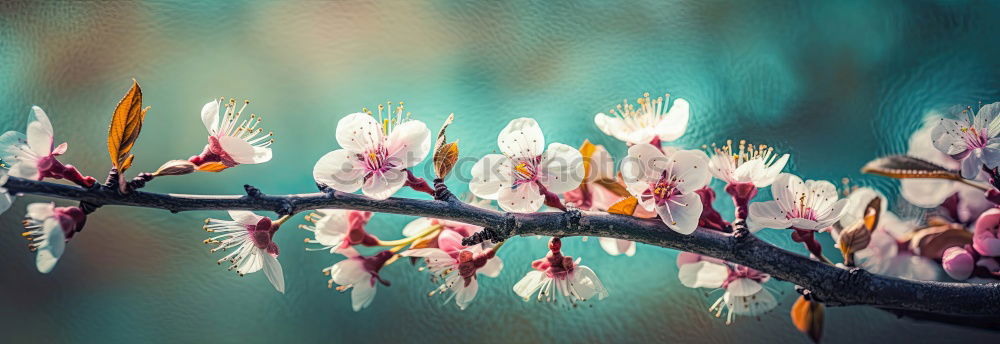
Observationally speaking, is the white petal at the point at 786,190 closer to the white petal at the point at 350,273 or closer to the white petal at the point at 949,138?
the white petal at the point at 949,138

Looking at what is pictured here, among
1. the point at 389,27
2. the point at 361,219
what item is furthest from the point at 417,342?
the point at 389,27

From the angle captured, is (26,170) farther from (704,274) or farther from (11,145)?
(704,274)

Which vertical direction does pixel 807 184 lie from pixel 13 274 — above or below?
above

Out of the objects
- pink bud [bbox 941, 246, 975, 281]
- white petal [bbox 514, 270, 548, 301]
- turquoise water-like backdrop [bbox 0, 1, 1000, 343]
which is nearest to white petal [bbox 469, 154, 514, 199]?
white petal [bbox 514, 270, 548, 301]

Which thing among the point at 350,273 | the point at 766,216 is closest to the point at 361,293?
the point at 350,273

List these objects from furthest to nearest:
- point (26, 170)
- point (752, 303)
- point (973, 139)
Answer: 1. point (752, 303)
2. point (973, 139)
3. point (26, 170)

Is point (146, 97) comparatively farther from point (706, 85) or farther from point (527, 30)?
point (706, 85)

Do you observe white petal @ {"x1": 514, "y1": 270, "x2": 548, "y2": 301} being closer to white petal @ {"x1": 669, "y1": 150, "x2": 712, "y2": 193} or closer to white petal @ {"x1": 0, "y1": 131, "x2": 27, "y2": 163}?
white petal @ {"x1": 669, "y1": 150, "x2": 712, "y2": 193}
